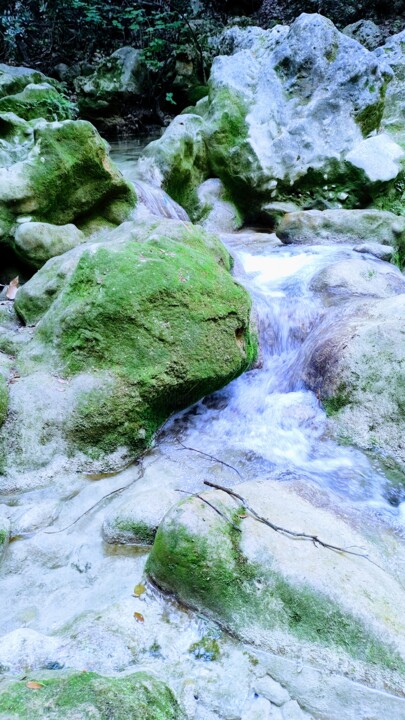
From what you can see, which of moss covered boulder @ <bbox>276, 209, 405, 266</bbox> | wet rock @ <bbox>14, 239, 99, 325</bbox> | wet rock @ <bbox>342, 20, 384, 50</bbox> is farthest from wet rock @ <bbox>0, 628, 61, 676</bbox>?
wet rock @ <bbox>342, 20, 384, 50</bbox>

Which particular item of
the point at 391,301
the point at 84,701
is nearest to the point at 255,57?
the point at 391,301

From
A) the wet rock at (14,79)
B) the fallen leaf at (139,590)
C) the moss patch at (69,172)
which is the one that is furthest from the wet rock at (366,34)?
the fallen leaf at (139,590)

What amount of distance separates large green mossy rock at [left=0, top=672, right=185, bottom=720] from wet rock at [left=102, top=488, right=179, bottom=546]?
1.11 meters

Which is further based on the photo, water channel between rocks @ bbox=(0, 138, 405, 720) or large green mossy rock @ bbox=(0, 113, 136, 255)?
large green mossy rock @ bbox=(0, 113, 136, 255)

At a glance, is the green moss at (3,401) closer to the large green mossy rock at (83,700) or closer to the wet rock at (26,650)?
the wet rock at (26,650)

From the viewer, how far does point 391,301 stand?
491 cm

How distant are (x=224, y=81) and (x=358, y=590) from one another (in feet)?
33.9

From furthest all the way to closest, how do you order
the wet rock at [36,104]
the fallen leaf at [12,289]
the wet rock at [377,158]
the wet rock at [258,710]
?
the wet rock at [36,104]
the wet rock at [377,158]
the fallen leaf at [12,289]
the wet rock at [258,710]

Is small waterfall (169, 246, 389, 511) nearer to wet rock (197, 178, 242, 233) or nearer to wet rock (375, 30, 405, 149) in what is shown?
wet rock (197, 178, 242, 233)

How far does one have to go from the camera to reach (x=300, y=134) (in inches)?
370

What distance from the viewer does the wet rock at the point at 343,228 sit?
300 inches

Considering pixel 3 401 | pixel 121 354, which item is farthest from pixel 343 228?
pixel 3 401

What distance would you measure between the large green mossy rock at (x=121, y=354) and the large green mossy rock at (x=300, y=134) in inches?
225

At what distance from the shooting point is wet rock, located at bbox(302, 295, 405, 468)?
391cm
